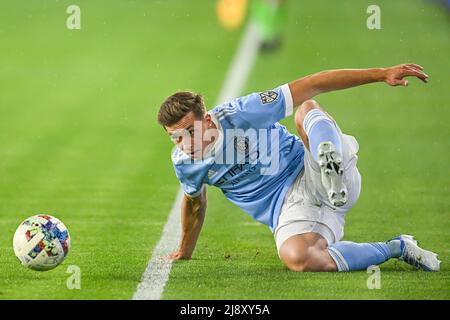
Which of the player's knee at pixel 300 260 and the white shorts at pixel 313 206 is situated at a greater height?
the white shorts at pixel 313 206

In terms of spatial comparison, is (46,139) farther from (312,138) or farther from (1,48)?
(1,48)

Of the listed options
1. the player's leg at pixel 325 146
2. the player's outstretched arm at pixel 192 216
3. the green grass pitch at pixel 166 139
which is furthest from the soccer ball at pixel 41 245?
the player's leg at pixel 325 146

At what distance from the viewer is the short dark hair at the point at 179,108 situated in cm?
725

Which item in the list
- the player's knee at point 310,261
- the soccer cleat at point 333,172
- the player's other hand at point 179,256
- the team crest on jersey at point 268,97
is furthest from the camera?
the player's other hand at point 179,256

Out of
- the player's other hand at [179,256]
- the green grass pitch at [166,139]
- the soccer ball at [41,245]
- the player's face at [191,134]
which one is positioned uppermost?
the player's face at [191,134]

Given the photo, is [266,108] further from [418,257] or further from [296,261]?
[418,257]

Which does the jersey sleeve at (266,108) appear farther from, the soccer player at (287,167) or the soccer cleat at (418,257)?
the soccer cleat at (418,257)

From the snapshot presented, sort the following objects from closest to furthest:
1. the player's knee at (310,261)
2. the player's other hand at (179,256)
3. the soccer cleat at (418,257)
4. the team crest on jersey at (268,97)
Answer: the player's knee at (310,261), the soccer cleat at (418,257), the team crest on jersey at (268,97), the player's other hand at (179,256)

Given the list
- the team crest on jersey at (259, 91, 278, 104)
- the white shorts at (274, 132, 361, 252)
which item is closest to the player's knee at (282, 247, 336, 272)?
the white shorts at (274, 132, 361, 252)

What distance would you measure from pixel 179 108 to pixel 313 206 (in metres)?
1.13

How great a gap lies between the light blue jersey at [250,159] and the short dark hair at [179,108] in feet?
0.65

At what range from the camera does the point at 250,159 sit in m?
7.59

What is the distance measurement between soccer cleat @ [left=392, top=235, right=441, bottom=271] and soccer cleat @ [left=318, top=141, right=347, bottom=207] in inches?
27.6

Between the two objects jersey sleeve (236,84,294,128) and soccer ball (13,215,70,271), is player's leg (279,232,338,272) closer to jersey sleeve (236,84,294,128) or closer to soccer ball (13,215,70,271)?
jersey sleeve (236,84,294,128)
